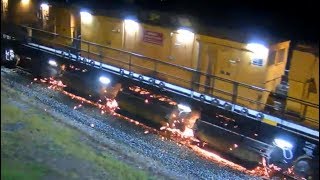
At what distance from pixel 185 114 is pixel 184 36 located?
2.86m

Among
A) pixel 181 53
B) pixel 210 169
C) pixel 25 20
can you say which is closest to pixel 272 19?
pixel 181 53

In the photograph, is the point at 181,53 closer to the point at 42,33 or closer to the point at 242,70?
the point at 242,70

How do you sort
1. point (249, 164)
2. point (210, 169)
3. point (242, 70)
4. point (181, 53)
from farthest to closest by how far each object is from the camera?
point (181, 53) < point (242, 70) < point (249, 164) < point (210, 169)

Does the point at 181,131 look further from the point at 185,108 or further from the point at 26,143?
the point at 26,143

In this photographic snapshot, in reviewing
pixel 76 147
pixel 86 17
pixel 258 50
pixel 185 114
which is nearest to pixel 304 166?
pixel 258 50

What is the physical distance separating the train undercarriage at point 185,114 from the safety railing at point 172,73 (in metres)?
0.46

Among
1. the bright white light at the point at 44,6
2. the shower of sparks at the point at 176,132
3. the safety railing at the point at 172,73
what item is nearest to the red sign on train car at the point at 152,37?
the safety railing at the point at 172,73

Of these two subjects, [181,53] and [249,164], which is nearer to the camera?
[249,164]

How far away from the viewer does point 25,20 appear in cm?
1916

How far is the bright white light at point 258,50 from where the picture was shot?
11.9 metres

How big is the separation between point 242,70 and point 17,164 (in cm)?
911

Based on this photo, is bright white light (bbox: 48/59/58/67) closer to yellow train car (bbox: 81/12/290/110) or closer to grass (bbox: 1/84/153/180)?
yellow train car (bbox: 81/12/290/110)

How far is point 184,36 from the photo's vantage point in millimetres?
13805

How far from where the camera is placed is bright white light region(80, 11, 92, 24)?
54.3ft
